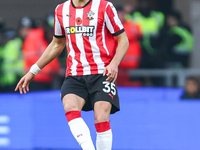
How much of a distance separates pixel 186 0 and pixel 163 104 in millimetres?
3285

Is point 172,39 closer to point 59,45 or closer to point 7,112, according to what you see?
point 7,112

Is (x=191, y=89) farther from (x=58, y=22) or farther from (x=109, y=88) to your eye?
(x=58, y=22)

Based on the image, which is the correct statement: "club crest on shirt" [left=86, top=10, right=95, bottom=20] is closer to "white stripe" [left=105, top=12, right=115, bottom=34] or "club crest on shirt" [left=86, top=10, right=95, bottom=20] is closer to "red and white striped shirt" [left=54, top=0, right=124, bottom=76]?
"red and white striped shirt" [left=54, top=0, right=124, bottom=76]

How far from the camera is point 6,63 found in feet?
27.6

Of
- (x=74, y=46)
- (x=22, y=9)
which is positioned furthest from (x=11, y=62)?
(x=74, y=46)

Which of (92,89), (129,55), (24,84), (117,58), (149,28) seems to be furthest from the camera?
(149,28)

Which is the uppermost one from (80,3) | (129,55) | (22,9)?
(22,9)

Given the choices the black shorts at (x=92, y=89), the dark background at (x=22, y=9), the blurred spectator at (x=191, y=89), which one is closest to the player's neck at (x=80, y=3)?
the black shorts at (x=92, y=89)

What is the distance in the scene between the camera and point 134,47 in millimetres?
7984

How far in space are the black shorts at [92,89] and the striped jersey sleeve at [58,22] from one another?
497mm

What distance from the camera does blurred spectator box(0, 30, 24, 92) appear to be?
8.04 m

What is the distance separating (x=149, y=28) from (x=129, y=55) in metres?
0.75

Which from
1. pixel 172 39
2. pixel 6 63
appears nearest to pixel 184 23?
pixel 172 39

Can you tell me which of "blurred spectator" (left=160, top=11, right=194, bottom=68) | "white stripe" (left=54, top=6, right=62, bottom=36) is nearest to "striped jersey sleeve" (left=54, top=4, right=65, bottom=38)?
"white stripe" (left=54, top=6, right=62, bottom=36)
